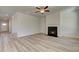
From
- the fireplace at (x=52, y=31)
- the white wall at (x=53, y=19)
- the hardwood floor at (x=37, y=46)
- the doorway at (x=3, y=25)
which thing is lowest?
the hardwood floor at (x=37, y=46)

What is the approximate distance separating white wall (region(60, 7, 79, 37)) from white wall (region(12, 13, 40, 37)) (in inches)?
98.3

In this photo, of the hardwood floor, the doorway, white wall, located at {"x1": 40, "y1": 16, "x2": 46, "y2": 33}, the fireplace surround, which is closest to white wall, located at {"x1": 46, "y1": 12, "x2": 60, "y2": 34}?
the fireplace surround

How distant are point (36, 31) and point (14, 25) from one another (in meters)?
2.56

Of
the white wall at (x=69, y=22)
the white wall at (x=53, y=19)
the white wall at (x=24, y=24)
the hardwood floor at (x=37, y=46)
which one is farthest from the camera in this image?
the white wall at (x=53, y=19)

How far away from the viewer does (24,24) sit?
7895mm

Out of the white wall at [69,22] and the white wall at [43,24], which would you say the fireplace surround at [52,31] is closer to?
the white wall at [69,22]

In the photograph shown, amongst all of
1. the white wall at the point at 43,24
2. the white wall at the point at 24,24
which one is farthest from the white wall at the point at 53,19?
the white wall at the point at 24,24

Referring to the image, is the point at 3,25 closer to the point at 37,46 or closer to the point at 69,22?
the point at 37,46

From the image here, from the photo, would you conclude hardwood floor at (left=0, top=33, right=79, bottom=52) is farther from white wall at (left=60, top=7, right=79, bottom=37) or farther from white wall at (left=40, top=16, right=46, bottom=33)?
white wall at (left=40, top=16, right=46, bottom=33)

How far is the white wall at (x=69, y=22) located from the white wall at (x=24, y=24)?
2.50 m

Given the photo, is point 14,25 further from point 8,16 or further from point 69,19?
point 69,19

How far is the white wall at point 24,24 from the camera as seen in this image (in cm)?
714

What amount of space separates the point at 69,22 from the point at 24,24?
353 centimetres
